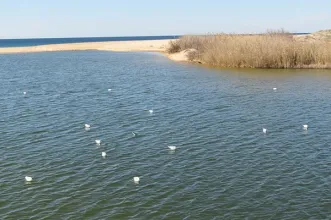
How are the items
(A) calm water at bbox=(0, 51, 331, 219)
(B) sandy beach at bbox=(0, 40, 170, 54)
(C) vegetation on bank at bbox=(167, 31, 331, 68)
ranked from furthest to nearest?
1. (B) sandy beach at bbox=(0, 40, 170, 54)
2. (C) vegetation on bank at bbox=(167, 31, 331, 68)
3. (A) calm water at bbox=(0, 51, 331, 219)

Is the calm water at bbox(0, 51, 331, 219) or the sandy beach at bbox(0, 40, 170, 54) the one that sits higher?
the sandy beach at bbox(0, 40, 170, 54)

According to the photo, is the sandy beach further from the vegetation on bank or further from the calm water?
the calm water

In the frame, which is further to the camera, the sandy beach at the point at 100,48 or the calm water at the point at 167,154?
the sandy beach at the point at 100,48

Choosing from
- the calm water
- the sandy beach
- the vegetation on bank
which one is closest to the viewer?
the calm water

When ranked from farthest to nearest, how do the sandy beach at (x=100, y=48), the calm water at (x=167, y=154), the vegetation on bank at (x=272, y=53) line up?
the sandy beach at (x=100, y=48) → the vegetation on bank at (x=272, y=53) → the calm water at (x=167, y=154)

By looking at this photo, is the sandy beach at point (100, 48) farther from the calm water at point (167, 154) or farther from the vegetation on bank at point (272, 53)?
the calm water at point (167, 154)

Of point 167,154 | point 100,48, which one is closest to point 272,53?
point 167,154

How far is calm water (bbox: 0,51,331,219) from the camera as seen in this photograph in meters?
12.0

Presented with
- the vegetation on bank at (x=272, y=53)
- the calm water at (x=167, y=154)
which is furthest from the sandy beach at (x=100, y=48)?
the calm water at (x=167, y=154)

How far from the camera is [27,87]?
3372 centimetres

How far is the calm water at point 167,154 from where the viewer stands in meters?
12.0

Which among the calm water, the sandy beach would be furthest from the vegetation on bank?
the sandy beach

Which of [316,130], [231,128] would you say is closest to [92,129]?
[231,128]

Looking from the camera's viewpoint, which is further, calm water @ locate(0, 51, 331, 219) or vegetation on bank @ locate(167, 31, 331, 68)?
vegetation on bank @ locate(167, 31, 331, 68)
